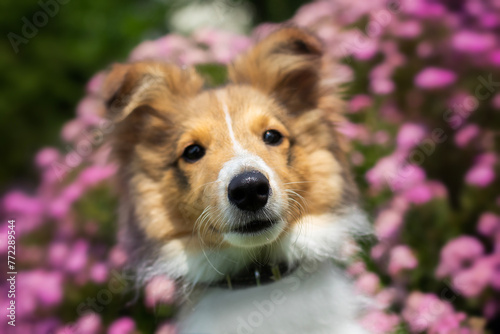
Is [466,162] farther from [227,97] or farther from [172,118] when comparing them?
[172,118]

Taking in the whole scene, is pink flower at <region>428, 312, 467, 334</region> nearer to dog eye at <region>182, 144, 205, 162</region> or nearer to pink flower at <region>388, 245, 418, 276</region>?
pink flower at <region>388, 245, 418, 276</region>

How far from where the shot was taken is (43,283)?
399 centimetres

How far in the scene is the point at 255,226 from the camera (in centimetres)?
248

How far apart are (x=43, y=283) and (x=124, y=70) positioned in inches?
89.4

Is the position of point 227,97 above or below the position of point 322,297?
above

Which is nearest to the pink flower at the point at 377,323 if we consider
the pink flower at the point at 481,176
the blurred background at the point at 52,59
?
the pink flower at the point at 481,176

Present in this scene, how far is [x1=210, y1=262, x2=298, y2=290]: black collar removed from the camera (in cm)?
271

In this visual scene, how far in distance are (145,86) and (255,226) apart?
1.24 meters

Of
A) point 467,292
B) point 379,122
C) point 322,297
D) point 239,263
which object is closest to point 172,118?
point 239,263

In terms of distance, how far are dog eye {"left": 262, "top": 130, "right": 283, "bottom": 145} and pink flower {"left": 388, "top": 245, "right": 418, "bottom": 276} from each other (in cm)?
172

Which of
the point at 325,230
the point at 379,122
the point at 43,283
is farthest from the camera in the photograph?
the point at 379,122

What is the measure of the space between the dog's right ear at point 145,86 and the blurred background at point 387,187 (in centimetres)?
51

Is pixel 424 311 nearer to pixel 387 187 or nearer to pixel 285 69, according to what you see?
pixel 387 187

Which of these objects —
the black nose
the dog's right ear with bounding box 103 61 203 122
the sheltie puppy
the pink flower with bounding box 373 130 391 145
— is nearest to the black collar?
the sheltie puppy
